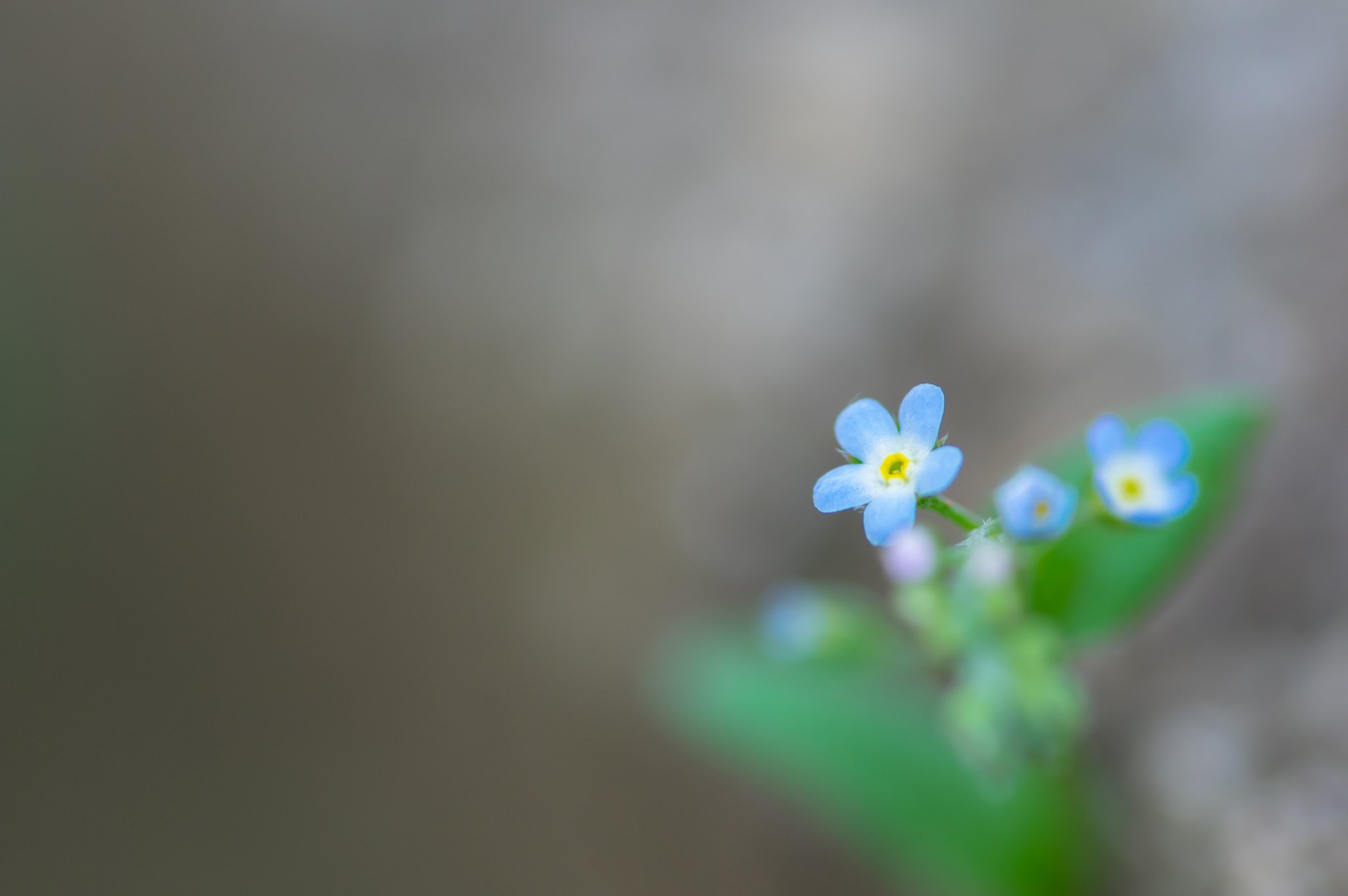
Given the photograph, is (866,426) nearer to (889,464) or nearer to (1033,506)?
(889,464)

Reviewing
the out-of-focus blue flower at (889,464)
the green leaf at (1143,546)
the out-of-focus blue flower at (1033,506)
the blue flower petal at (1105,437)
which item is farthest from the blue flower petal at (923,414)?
the green leaf at (1143,546)

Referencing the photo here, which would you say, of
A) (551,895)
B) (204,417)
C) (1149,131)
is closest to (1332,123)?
(1149,131)

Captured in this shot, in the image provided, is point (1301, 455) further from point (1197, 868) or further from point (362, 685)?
point (362, 685)

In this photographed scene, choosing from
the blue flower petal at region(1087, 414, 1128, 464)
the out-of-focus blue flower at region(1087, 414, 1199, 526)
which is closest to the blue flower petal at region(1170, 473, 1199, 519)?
the out-of-focus blue flower at region(1087, 414, 1199, 526)

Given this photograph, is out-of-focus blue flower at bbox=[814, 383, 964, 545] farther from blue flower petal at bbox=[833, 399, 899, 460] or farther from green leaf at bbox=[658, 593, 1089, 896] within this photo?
green leaf at bbox=[658, 593, 1089, 896]

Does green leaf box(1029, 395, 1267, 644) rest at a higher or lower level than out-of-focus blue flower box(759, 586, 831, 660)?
higher

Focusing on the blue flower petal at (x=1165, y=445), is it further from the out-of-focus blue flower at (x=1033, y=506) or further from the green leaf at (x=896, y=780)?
the green leaf at (x=896, y=780)

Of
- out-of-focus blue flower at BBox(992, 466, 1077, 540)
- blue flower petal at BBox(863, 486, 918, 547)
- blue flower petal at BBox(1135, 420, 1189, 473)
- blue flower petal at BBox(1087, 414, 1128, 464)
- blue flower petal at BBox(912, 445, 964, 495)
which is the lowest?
blue flower petal at BBox(863, 486, 918, 547)
